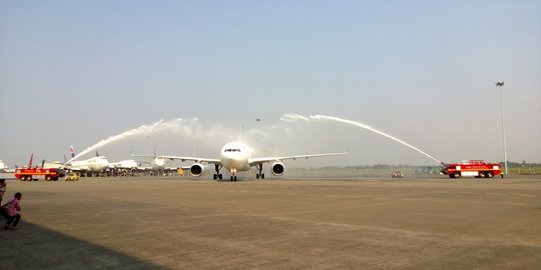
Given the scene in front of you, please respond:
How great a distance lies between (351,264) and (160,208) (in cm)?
1141

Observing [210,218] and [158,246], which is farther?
[210,218]

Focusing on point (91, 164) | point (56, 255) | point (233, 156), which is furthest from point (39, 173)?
point (56, 255)

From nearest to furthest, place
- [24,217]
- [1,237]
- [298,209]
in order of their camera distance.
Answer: [1,237], [24,217], [298,209]

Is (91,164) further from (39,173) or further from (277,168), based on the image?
(277,168)

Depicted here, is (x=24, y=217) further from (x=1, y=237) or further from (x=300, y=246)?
(x=300, y=246)

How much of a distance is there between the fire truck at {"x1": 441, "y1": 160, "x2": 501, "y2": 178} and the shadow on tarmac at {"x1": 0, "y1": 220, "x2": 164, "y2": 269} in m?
49.0

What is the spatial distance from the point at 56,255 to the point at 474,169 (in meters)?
51.2

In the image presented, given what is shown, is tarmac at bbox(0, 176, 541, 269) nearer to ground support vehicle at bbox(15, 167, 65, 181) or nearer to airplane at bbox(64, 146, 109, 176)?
ground support vehicle at bbox(15, 167, 65, 181)

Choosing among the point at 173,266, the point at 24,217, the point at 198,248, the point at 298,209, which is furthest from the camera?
the point at 298,209

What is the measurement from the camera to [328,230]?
A: 10.5 metres

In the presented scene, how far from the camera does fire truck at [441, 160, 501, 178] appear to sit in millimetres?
48844

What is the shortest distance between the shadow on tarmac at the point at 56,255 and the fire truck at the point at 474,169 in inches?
1930

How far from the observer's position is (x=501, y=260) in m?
6.94

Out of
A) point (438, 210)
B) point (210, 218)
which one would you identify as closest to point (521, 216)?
point (438, 210)
